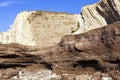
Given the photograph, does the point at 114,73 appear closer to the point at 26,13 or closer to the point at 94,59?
the point at 94,59

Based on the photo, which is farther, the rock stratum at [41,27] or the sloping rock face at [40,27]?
the sloping rock face at [40,27]

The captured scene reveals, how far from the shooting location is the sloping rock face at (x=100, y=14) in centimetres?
2756

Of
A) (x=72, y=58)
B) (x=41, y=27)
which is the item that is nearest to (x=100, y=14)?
(x=41, y=27)

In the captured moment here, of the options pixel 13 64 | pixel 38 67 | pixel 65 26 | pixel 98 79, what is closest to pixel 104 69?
pixel 98 79

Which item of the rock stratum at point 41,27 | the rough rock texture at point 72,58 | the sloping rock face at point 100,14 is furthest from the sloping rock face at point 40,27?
the rough rock texture at point 72,58

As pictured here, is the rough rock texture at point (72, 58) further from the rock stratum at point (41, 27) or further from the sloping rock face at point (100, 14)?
the rock stratum at point (41, 27)

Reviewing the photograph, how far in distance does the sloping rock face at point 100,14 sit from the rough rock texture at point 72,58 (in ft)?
27.1

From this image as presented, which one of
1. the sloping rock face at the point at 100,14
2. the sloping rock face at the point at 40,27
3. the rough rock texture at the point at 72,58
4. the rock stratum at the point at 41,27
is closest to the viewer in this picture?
the rough rock texture at the point at 72,58

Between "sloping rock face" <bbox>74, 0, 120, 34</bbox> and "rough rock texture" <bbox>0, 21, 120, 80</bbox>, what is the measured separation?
27.1 ft

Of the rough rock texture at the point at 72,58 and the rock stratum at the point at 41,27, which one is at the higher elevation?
the rock stratum at the point at 41,27

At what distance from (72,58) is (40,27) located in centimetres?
2014

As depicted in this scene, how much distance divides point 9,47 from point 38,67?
2083mm

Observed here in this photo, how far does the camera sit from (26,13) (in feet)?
132

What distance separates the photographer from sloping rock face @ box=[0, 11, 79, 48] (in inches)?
1518
